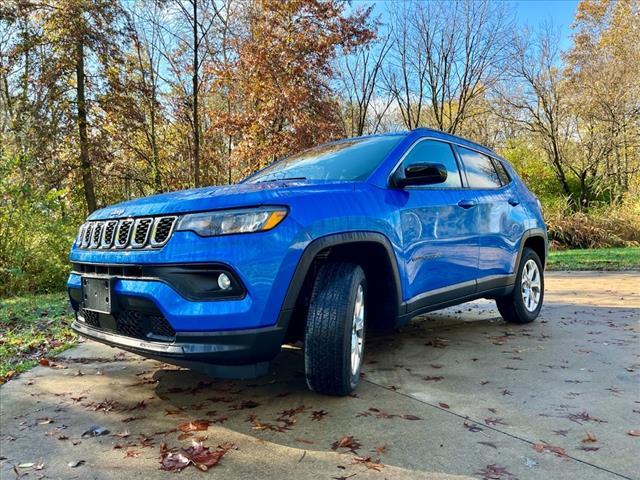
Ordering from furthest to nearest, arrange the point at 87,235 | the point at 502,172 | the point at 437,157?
the point at 502,172 → the point at 437,157 → the point at 87,235

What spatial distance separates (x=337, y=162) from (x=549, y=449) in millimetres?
2183


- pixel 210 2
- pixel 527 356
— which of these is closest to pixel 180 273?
pixel 527 356

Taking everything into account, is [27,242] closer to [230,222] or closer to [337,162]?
[337,162]

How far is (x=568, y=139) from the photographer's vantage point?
65.3 feet

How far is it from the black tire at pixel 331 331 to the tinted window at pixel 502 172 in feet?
8.82

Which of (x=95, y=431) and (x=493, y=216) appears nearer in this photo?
(x=95, y=431)

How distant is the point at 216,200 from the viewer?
2408 mm

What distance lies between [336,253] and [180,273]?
95 centimetres

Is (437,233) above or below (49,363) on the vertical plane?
above

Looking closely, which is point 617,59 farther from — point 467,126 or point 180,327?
point 180,327

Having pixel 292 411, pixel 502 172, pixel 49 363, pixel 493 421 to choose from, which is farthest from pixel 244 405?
pixel 502 172

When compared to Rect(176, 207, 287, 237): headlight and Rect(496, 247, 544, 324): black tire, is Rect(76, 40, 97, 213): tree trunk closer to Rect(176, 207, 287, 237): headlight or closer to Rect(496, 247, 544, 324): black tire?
Rect(496, 247, 544, 324): black tire

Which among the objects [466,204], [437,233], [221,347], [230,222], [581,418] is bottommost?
[581,418]

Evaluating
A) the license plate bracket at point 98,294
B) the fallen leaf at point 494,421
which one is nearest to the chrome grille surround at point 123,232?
the license plate bracket at point 98,294
